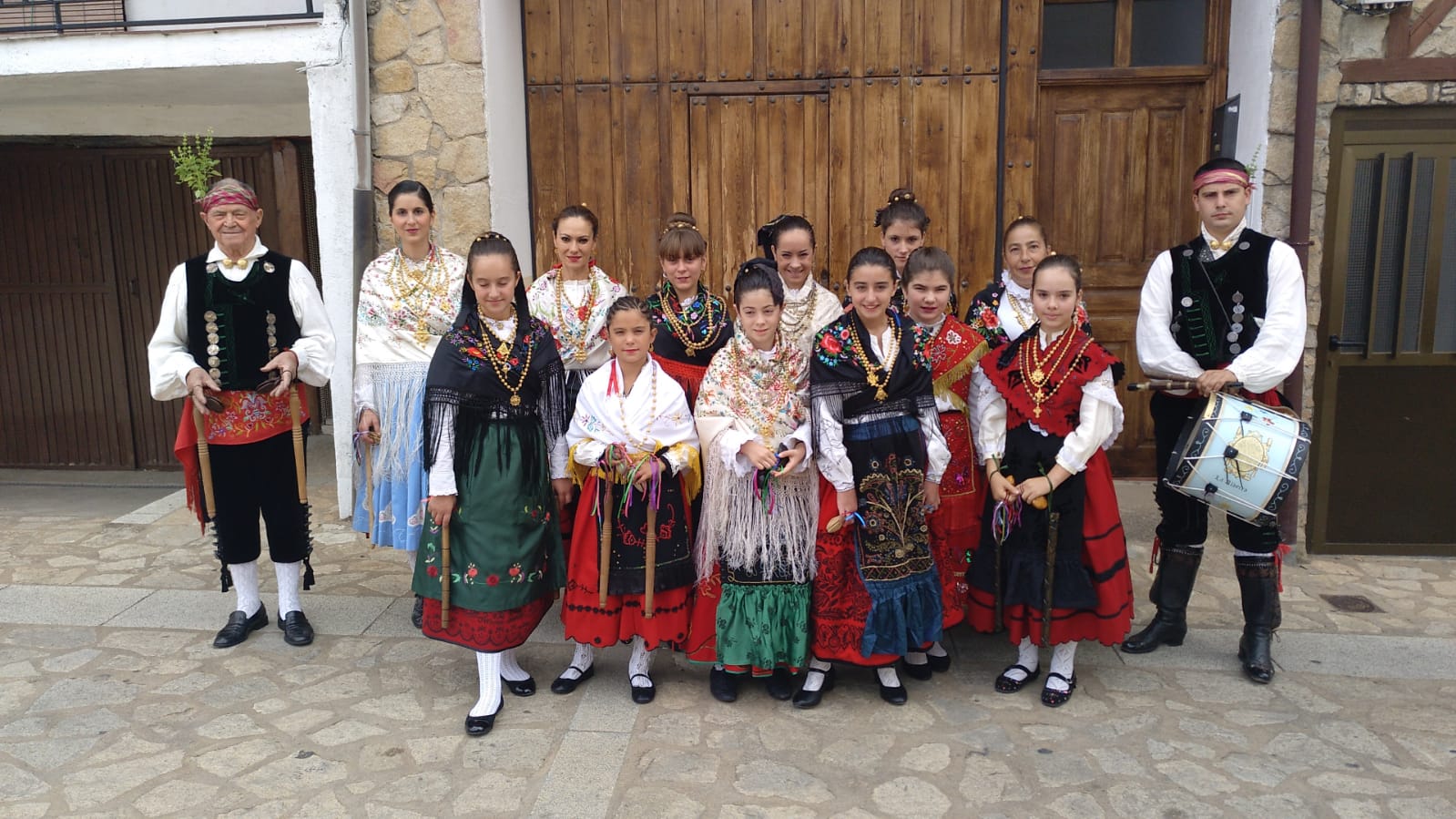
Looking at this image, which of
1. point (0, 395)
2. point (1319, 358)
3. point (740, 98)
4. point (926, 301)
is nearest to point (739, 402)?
point (926, 301)

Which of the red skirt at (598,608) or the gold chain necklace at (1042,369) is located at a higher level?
the gold chain necklace at (1042,369)

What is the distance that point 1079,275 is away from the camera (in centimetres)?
309

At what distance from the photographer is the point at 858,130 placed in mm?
5199

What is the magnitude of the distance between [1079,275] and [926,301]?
1.60 feet

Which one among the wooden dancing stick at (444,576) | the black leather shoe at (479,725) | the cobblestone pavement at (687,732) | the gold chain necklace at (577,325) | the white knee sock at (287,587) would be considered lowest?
the cobblestone pavement at (687,732)

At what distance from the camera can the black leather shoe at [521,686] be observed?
3.26 meters

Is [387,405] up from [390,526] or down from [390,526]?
up

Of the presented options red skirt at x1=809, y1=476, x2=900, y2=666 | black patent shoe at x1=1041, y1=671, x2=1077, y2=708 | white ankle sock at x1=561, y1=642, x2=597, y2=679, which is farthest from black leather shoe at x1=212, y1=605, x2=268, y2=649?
black patent shoe at x1=1041, y1=671, x2=1077, y2=708

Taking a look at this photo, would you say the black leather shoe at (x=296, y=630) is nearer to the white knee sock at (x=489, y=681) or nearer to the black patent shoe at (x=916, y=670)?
the white knee sock at (x=489, y=681)

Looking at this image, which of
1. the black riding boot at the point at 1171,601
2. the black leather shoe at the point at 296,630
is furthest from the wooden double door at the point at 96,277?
the black riding boot at the point at 1171,601

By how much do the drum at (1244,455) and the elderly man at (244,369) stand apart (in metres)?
3.11

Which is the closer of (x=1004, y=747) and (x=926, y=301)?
(x=1004, y=747)

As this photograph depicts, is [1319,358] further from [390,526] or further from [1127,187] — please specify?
[390,526]

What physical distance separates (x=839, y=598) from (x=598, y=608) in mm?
790
